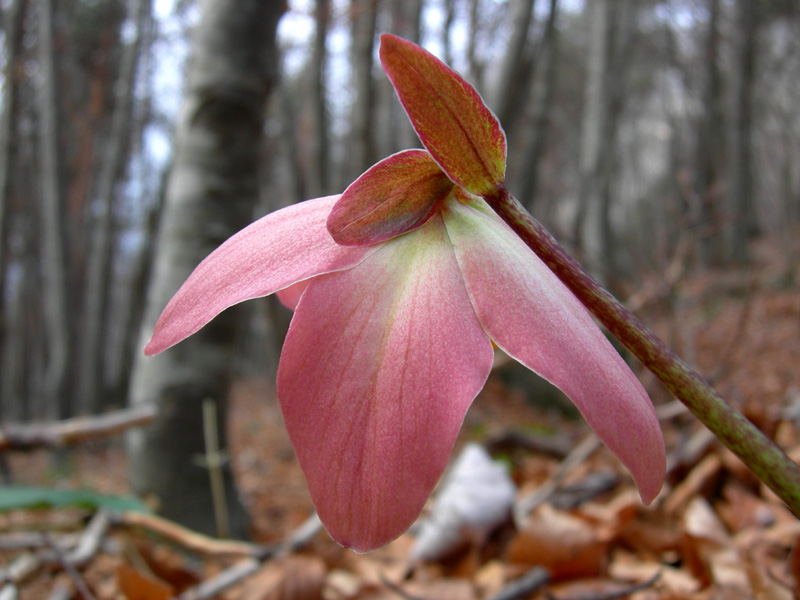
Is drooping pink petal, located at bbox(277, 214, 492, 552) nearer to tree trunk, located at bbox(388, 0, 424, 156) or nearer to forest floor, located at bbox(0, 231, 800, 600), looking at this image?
forest floor, located at bbox(0, 231, 800, 600)

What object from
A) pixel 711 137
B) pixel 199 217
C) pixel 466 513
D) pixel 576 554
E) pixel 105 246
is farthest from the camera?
pixel 711 137

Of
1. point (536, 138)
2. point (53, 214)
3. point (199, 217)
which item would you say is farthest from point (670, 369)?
point (536, 138)

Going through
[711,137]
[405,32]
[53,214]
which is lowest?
[53,214]

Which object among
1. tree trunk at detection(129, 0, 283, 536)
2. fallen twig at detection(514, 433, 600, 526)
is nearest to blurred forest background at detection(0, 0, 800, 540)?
tree trunk at detection(129, 0, 283, 536)

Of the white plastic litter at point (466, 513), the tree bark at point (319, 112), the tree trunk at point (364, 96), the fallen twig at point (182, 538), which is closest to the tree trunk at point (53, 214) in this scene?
the tree bark at point (319, 112)

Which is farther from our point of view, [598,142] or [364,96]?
[598,142]

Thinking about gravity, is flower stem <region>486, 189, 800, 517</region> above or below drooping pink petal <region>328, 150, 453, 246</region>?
below

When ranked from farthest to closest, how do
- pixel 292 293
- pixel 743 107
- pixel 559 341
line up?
pixel 743 107
pixel 292 293
pixel 559 341

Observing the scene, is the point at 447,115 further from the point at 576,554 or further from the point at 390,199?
the point at 576,554
